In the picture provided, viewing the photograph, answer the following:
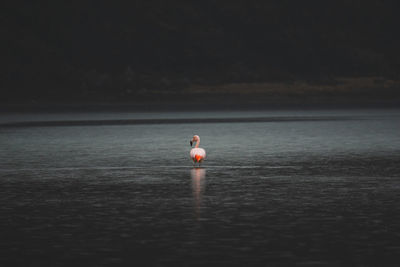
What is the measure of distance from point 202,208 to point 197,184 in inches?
157

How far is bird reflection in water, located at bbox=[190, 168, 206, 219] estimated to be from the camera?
17.3 metres

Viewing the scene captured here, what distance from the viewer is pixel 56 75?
606 feet

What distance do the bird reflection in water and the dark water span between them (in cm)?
2

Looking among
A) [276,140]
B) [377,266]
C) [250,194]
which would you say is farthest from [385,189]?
[276,140]

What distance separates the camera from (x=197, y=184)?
20.9 m

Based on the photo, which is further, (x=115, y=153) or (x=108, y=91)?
(x=108, y=91)

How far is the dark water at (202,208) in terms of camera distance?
41.8 ft

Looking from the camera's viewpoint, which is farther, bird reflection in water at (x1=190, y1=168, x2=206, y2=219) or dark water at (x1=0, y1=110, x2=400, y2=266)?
bird reflection in water at (x1=190, y1=168, x2=206, y2=219)

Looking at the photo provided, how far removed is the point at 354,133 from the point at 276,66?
496 feet

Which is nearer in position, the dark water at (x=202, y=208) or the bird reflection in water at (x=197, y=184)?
the dark water at (x=202, y=208)

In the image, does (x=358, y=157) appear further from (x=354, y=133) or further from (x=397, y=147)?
(x=354, y=133)

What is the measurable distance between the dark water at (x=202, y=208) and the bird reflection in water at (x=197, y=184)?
23 millimetres

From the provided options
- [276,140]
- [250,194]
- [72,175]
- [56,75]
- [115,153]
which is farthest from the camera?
[56,75]

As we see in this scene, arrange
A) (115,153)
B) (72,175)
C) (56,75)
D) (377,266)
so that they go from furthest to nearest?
(56,75)
(115,153)
(72,175)
(377,266)
